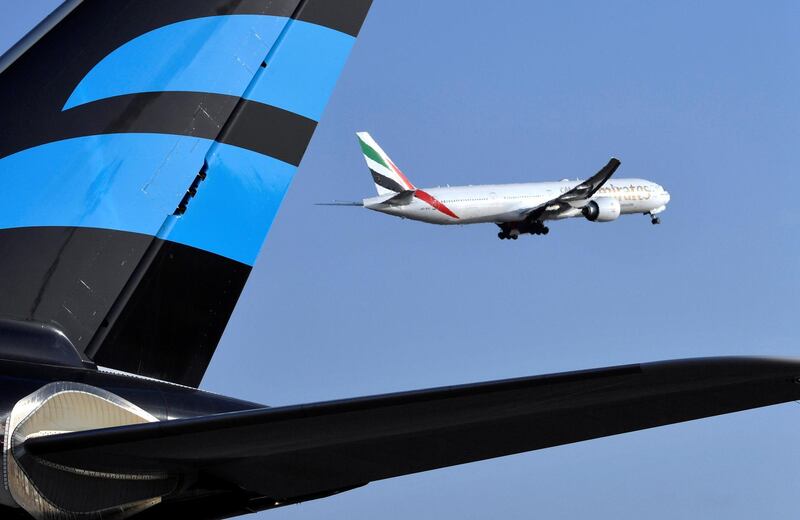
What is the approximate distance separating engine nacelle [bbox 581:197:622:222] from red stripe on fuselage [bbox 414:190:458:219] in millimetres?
8701

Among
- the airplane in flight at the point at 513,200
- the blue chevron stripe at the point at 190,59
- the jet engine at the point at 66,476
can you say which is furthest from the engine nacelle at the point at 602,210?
the jet engine at the point at 66,476

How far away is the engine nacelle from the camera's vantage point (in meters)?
63.3

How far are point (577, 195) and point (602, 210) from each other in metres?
1.72

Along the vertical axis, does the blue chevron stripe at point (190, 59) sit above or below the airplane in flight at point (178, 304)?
above

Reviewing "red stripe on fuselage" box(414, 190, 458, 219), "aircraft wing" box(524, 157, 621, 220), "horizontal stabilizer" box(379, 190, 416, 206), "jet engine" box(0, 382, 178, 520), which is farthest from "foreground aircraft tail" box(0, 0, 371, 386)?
"aircraft wing" box(524, 157, 621, 220)

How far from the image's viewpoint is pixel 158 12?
290 inches

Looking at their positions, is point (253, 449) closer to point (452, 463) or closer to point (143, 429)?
point (143, 429)

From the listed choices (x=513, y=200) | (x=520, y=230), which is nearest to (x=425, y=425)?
(x=513, y=200)

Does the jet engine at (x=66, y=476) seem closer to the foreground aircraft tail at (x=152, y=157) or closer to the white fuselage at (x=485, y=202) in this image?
the foreground aircraft tail at (x=152, y=157)

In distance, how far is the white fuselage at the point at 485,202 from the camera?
5953 cm

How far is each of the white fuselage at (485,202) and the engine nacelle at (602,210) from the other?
2.32ft

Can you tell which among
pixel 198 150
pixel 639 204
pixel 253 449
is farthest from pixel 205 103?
pixel 639 204

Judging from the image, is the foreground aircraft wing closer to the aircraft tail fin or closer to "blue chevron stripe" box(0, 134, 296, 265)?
"blue chevron stripe" box(0, 134, 296, 265)

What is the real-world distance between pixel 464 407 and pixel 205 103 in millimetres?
3841
